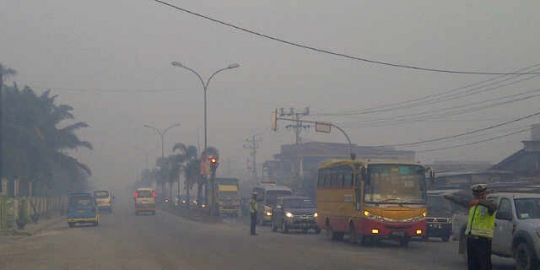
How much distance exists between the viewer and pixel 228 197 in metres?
60.1

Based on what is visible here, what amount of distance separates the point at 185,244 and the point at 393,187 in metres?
7.96

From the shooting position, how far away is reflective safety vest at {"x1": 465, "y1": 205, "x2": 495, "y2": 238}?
11.1 metres

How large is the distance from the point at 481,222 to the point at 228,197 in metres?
49.6

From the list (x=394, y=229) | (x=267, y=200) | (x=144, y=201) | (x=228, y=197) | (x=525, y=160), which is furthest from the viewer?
(x=144, y=201)

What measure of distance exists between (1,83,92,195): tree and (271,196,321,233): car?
23682mm

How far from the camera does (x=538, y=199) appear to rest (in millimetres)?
15688

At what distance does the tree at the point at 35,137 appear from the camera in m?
50.5

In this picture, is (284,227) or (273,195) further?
(273,195)

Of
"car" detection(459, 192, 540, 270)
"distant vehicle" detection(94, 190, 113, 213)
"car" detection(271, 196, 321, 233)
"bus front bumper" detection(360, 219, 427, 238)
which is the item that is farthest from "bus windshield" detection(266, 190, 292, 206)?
"distant vehicle" detection(94, 190, 113, 213)

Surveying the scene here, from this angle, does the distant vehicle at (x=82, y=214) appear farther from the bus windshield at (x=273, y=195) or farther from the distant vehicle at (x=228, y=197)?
the distant vehicle at (x=228, y=197)

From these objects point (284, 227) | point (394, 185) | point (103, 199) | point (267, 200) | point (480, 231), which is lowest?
point (284, 227)

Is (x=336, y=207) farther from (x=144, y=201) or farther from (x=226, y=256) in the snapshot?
(x=144, y=201)

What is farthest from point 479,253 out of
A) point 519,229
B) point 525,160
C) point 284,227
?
point 525,160

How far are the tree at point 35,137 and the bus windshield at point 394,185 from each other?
108ft
